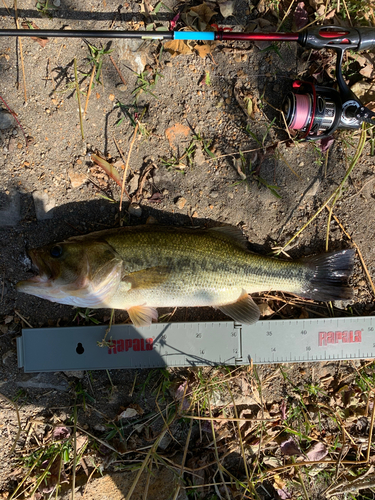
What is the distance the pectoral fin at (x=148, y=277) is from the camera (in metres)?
2.93

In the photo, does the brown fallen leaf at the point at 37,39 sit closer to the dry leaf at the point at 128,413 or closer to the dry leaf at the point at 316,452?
the dry leaf at the point at 128,413

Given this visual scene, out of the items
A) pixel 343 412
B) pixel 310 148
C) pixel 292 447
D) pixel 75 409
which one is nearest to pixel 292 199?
pixel 310 148

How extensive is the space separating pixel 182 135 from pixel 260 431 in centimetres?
343

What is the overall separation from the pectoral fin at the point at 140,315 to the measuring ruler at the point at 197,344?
10.8 inches

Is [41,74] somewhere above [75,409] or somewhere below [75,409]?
above

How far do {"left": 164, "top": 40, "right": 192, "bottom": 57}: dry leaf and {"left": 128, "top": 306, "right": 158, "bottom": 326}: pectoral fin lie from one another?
269cm

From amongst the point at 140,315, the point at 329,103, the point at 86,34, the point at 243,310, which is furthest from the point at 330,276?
the point at 86,34

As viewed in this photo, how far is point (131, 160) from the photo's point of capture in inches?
134

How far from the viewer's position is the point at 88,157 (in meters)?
3.35

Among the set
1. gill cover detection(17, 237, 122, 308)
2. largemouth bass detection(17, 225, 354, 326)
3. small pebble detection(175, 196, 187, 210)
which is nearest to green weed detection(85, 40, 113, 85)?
small pebble detection(175, 196, 187, 210)

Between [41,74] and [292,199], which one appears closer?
[41,74]

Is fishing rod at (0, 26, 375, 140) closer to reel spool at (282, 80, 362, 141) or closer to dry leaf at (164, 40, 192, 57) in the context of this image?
reel spool at (282, 80, 362, 141)

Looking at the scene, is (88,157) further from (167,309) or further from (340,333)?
(340,333)

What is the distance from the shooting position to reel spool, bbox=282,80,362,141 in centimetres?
312
